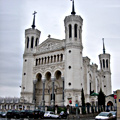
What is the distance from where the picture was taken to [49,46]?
4822cm

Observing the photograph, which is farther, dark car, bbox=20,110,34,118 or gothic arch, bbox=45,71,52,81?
gothic arch, bbox=45,71,52,81

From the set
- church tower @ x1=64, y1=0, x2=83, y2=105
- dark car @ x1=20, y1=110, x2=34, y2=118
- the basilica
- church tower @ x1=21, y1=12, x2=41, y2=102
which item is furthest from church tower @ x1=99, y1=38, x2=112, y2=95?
dark car @ x1=20, y1=110, x2=34, y2=118

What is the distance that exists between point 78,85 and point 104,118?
64.6 ft

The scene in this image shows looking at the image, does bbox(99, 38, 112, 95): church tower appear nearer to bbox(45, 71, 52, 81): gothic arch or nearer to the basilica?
the basilica

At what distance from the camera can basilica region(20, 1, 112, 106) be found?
4131 centimetres

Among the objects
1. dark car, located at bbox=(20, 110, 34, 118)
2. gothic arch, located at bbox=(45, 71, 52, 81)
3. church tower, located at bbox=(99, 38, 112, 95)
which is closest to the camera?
dark car, located at bbox=(20, 110, 34, 118)

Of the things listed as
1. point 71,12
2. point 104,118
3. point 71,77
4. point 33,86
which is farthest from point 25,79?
point 104,118

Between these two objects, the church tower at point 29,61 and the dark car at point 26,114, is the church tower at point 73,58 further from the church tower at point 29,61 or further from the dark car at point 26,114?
the dark car at point 26,114

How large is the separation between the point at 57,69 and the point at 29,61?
32.1ft

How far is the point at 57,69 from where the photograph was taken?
4406 cm

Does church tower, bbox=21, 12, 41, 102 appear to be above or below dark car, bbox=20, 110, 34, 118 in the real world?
above

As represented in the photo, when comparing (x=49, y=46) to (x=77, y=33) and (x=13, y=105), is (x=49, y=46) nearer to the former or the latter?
(x=77, y=33)

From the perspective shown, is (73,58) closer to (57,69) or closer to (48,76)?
(57,69)

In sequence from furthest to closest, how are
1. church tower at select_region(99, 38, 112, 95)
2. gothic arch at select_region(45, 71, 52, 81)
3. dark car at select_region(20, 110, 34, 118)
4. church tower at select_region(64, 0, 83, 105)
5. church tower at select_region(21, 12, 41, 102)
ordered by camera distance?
1. church tower at select_region(99, 38, 112, 95)
2. gothic arch at select_region(45, 71, 52, 81)
3. church tower at select_region(21, 12, 41, 102)
4. church tower at select_region(64, 0, 83, 105)
5. dark car at select_region(20, 110, 34, 118)
